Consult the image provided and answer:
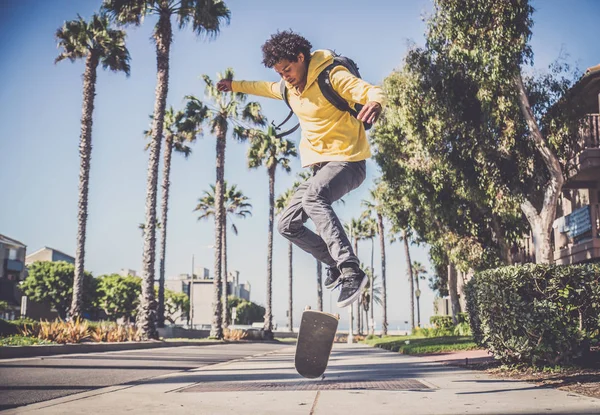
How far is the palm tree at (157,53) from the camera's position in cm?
2184

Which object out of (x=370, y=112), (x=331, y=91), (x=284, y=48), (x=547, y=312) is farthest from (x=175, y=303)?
(x=370, y=112)

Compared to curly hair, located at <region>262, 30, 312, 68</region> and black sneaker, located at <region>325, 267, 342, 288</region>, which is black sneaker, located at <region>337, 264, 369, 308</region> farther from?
curly hair, located at <region>262, 30, 312, 68</region>

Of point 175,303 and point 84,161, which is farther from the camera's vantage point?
point 175,303

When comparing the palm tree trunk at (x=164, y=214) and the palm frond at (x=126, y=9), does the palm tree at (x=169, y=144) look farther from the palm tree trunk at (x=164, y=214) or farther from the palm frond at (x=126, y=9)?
the palm frond at (x=126, y=9)

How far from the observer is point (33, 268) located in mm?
62781

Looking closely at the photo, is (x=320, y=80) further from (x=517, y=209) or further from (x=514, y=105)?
(x=517, y=209)

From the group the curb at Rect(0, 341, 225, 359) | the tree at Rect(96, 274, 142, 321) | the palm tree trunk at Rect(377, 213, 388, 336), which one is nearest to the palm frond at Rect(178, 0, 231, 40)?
the curb at Rect(0, 341, 225, 359)

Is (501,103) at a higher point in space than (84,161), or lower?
lower

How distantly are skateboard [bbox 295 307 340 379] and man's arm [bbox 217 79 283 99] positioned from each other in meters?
1.76

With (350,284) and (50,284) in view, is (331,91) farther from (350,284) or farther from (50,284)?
(50,284)

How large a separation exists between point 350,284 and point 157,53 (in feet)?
71.4

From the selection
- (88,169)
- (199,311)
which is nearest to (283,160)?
(88,169)

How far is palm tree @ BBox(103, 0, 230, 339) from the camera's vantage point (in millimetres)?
21844

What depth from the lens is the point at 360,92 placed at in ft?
11.7
